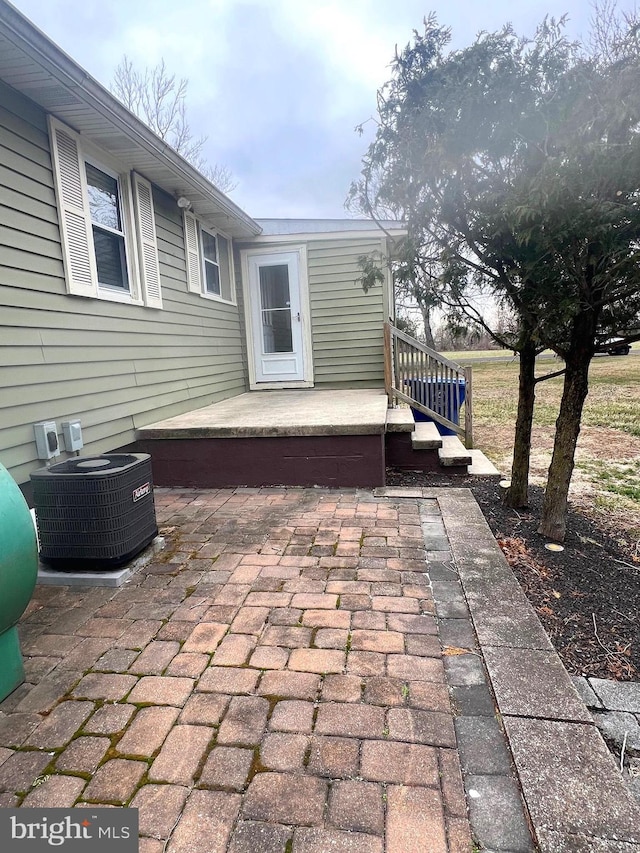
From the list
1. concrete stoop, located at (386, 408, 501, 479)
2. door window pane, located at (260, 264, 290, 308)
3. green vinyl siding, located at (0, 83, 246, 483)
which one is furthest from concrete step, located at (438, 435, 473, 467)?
door window pane, located at (260, 264, 290, 308)

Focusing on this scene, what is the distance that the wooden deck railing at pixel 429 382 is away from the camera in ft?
18.6

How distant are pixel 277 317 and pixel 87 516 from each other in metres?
5.45

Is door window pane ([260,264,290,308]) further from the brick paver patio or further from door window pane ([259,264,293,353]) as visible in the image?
the brick paver patio

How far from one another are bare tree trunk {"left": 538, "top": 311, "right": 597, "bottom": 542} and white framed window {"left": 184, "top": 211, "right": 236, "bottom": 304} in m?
4.19

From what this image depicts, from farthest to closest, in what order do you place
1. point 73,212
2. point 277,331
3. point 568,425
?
point 277,331
point 73,212
point 568,425

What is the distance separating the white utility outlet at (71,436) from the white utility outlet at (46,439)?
0.48 ft

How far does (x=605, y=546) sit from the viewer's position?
3.38m

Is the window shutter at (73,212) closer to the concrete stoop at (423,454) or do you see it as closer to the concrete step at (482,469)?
the concrete stoop at (423,454)

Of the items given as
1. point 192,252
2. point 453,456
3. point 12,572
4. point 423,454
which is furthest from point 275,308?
point 12,572

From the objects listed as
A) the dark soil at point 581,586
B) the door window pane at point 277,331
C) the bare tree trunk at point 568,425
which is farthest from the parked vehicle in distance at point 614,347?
the door window pane at point 277,331

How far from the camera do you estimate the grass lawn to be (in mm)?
4387

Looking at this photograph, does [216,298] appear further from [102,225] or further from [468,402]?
[468,402]

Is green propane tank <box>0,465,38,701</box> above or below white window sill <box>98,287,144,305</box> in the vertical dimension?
below

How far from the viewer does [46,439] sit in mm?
3164
